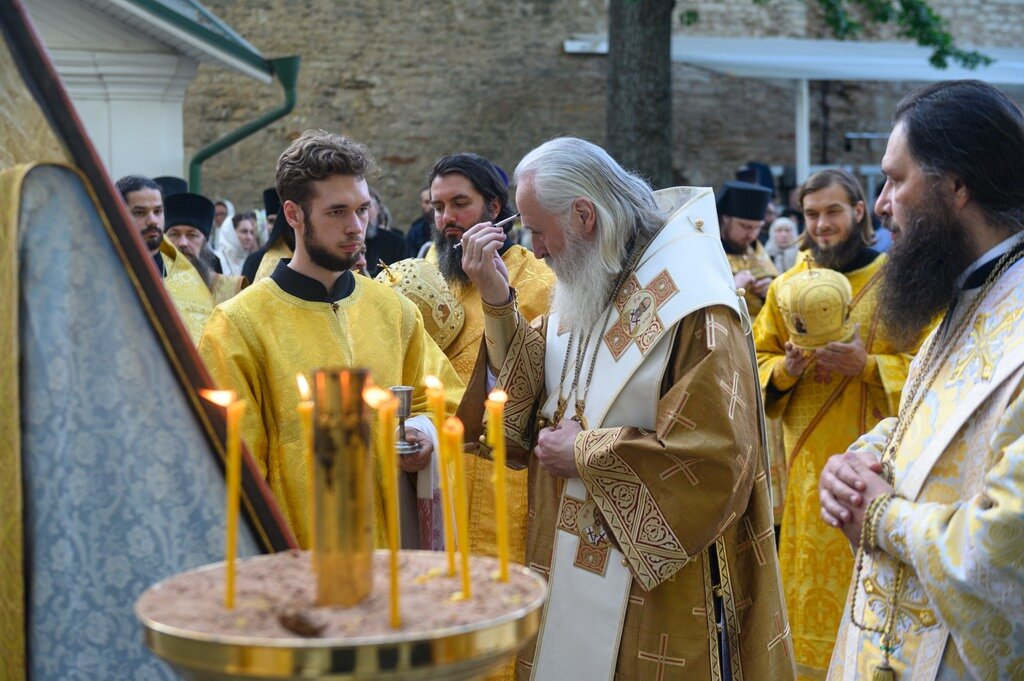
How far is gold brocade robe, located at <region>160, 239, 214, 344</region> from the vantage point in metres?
4.75

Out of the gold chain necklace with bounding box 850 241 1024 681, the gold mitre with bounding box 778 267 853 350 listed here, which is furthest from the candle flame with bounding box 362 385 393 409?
the gold mitre with bounding box 778 267 853 350

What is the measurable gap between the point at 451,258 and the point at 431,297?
28cm

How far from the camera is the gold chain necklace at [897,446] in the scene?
91.5 inches

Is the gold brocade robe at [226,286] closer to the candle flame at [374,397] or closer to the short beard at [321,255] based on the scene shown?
the short beard at [321,255]

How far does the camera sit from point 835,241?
5266 mm

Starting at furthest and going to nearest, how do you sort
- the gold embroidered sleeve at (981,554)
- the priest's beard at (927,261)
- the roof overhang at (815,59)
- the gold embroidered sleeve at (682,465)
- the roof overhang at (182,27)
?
the roof overhang at (815,59) → the roof overhang at (182,27) → the gold embroidered sleeve at (682,465) → the priest's beard at (927,261) → the gold embroidered sleeve at (981,554)

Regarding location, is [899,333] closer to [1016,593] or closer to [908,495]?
[908,495]

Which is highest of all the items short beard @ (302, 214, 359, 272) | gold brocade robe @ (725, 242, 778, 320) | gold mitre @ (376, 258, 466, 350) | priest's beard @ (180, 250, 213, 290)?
short beard @ (302, 214, 359, 272)

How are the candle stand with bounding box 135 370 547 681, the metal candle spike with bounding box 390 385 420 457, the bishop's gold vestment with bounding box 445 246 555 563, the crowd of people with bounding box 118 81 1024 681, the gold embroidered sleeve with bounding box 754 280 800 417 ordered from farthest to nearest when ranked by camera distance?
the gold embroidered sleeve with bounding box 754 280 800 417, the bishop's gold vestment with bounding box 445 246 555 563, the metal candle spike with bounding box 390 385 420 457, the crowd of people with bounding box 118 81 1024 681, the candle stand with bounding box 135 370 547 681

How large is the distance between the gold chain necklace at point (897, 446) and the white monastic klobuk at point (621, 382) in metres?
0.66

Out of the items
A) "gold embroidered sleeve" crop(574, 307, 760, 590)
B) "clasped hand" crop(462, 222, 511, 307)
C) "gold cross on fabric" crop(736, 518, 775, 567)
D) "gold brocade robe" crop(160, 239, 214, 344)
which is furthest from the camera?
"gold brocade robe" crop(160, 239, 214, 344)

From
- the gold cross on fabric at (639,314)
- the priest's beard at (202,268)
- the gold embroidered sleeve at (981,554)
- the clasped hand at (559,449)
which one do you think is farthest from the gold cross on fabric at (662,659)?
the priest's beard at (202,268)

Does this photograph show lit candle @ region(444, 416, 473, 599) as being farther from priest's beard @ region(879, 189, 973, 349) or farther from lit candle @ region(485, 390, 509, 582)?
priest's beard @ region(879, 189, 973, 349)

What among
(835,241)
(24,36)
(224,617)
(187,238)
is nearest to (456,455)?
(224,617)
